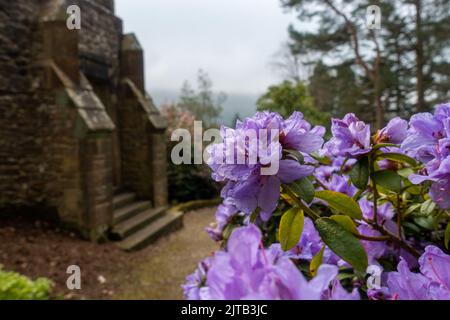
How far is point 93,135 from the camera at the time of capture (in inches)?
266

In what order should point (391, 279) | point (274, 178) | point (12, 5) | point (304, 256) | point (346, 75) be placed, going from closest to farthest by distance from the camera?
point (391, 279) < point (274, 178) < point (304, 256) < point (12, 5) < point (346, 75)

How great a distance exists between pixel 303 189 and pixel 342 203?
129 millimetres

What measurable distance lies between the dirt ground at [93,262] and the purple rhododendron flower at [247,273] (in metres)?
4.68

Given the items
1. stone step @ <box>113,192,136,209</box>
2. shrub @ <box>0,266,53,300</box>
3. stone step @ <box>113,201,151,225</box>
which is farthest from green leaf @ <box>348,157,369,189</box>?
stone step @ <box>113,192,136,209</box>

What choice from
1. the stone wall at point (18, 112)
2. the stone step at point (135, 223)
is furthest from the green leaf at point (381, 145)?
the stone wall at point (18, 112)

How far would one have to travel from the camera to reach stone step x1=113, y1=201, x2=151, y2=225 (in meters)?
7.96

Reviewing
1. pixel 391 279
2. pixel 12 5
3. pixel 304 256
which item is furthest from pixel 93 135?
pixel 391 279

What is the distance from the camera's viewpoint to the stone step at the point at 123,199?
878 cm

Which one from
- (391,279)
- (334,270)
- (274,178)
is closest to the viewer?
(334,270)

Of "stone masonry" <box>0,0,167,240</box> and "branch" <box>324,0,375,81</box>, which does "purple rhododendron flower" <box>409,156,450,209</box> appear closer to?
"stone masonry" <box>0,0,167,240</box>

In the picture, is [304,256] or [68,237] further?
[68,237]

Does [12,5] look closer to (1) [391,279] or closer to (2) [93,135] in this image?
(2) [93,135]
